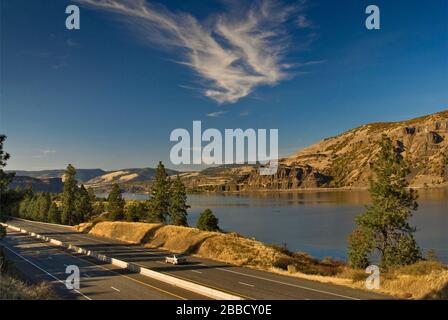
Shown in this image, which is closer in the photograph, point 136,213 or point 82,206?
point 136,213

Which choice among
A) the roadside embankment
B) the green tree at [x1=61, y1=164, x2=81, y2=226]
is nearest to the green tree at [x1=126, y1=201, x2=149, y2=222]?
the roadside embankment

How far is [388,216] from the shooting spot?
4341 cm

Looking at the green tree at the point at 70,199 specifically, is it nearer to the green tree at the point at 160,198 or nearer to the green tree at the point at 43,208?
the green tree at the point at 43,208

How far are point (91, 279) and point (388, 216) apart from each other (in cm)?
3104

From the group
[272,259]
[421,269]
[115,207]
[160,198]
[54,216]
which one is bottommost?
[54,216]

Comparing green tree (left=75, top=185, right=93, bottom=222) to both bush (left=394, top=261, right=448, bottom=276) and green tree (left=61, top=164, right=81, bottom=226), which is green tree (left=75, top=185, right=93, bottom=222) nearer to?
green tree (left=61, top=164, right=81, bottom=226)

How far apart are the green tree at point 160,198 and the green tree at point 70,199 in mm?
36198

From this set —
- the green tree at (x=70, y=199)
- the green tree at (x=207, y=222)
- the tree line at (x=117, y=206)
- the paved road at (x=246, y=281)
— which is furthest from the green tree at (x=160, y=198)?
the green tree at (x=70, y=199)

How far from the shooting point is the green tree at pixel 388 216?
42188 mm

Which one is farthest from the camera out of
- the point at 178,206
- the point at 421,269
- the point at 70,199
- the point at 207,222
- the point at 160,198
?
the point at 70,199

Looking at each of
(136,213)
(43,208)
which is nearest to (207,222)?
(136,213)

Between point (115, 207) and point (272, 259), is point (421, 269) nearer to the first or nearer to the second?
point (272, 259)
